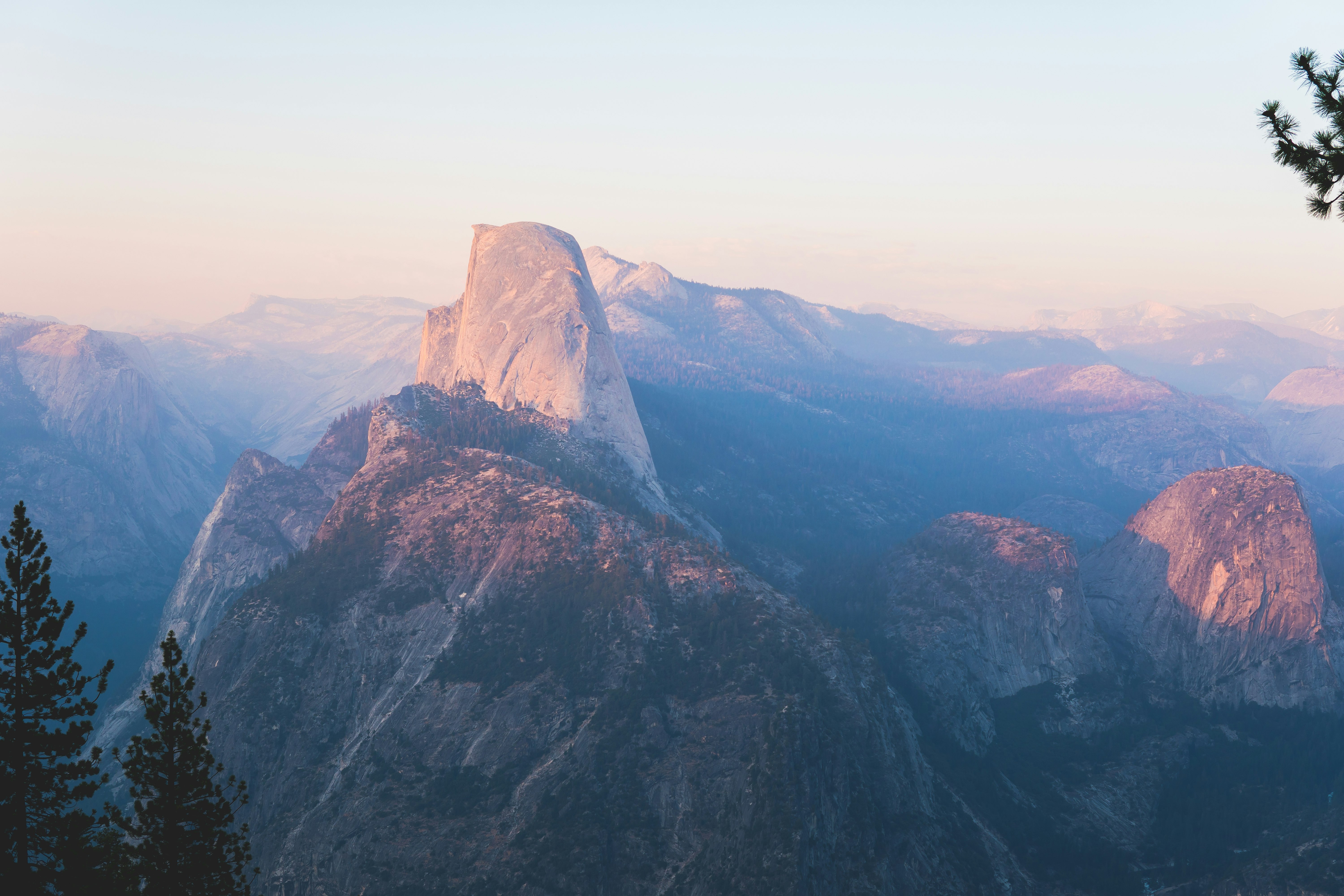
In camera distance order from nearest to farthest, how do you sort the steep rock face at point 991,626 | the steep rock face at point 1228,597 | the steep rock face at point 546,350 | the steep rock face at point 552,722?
the steep rock face at point 552,722, the steep rock face at point 991,626, the steep rock face at point 1228,597, the steep rock face at point 546,350

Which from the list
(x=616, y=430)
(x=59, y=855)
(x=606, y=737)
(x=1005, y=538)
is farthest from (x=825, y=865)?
(x=616, y=430)

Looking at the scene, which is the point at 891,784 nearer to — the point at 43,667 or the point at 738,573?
the point at 738,573

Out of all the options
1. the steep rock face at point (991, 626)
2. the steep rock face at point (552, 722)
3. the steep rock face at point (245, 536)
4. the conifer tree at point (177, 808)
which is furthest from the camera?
the steep rock face at point (245, 536)

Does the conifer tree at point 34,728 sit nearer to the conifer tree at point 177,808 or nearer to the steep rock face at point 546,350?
the conifer tree at point 177,808

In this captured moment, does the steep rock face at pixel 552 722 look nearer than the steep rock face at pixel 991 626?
Yes

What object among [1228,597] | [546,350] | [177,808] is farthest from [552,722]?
[1228,597]

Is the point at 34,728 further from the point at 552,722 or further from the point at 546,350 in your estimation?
the point at 546,350

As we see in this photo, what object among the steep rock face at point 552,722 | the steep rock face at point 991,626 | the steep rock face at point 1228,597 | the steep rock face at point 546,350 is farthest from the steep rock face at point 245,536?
the steep rock face at point 1228,597
